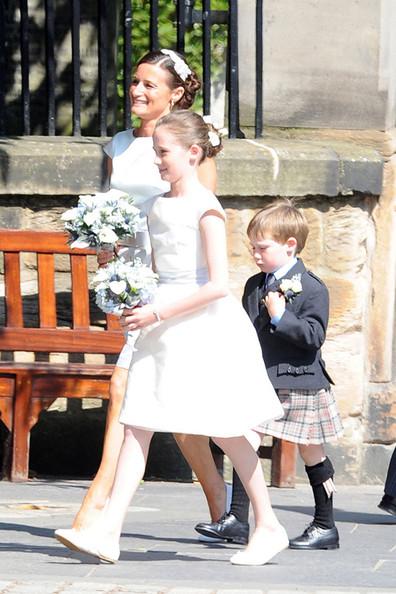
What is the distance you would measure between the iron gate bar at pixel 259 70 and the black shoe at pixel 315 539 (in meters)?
2.39

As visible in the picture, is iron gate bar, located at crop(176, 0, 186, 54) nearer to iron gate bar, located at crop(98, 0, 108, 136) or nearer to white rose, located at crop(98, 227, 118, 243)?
iron gate bar, located at crop(98, 0, 108, 136)

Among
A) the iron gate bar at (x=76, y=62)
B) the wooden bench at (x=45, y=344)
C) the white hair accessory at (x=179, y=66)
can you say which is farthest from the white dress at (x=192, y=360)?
the iron gate bar at (x=76, y=62)

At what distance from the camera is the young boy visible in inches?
183

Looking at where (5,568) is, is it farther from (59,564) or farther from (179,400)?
(179,400)

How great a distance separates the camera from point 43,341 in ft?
20.4

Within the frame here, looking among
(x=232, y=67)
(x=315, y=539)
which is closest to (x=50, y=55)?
(x=232, y=67)

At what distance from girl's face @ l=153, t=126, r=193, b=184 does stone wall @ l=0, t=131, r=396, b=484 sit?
1845 mm

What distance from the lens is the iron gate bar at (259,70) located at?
21.1 ft

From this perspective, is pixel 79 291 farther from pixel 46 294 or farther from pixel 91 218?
pixel 91 218

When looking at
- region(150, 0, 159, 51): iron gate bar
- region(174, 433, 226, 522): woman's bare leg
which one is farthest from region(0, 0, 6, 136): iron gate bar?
region(174, 433, 226, 522): woman's bare leg

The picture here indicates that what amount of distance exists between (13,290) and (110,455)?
64.7 inches

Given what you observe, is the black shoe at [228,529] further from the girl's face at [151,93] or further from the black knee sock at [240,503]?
the girl's face at [151,93]

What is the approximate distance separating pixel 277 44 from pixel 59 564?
3.16 metres

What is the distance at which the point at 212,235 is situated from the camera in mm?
4309
